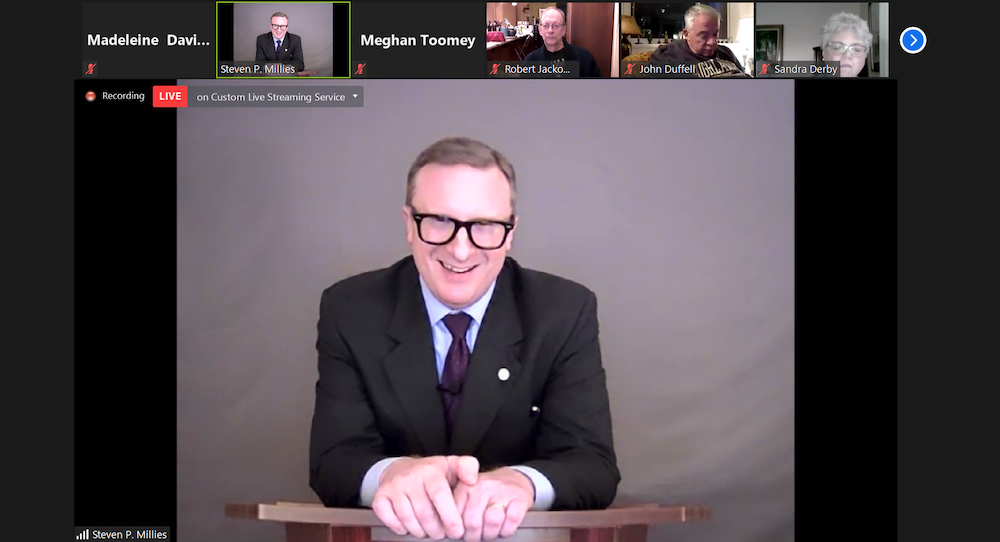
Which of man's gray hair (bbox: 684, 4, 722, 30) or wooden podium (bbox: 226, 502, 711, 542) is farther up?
man's gray hair (bbox: 684, 4, 722, 30)

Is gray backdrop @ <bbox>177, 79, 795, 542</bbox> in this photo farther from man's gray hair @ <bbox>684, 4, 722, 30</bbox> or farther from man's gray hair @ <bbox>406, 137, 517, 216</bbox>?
man's gray hair @ <bbox>684, 4, 722, 30</bbox>

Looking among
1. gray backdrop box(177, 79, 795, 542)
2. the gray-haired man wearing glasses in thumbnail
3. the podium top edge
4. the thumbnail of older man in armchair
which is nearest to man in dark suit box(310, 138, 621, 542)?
gray backdrop box(177, 79, 795, 542)

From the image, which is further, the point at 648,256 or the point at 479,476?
the point at 648,256

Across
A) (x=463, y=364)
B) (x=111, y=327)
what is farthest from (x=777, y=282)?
(x=111, y=327)

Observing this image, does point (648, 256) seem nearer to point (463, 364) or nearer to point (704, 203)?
point (704, 203)

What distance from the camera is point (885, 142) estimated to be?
10.6ft

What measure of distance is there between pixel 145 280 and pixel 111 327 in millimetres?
212

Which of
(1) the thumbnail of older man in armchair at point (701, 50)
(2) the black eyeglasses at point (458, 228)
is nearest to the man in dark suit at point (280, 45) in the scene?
(2) the black eyeglasses at point (458, 228)

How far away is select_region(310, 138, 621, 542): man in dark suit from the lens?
3.01 metres

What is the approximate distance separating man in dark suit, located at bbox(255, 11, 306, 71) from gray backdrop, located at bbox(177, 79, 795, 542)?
186mm

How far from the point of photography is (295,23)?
311 cm

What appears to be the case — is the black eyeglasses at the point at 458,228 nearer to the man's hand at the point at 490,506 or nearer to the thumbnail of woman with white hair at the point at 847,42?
the man's hand at the point at 490,506
